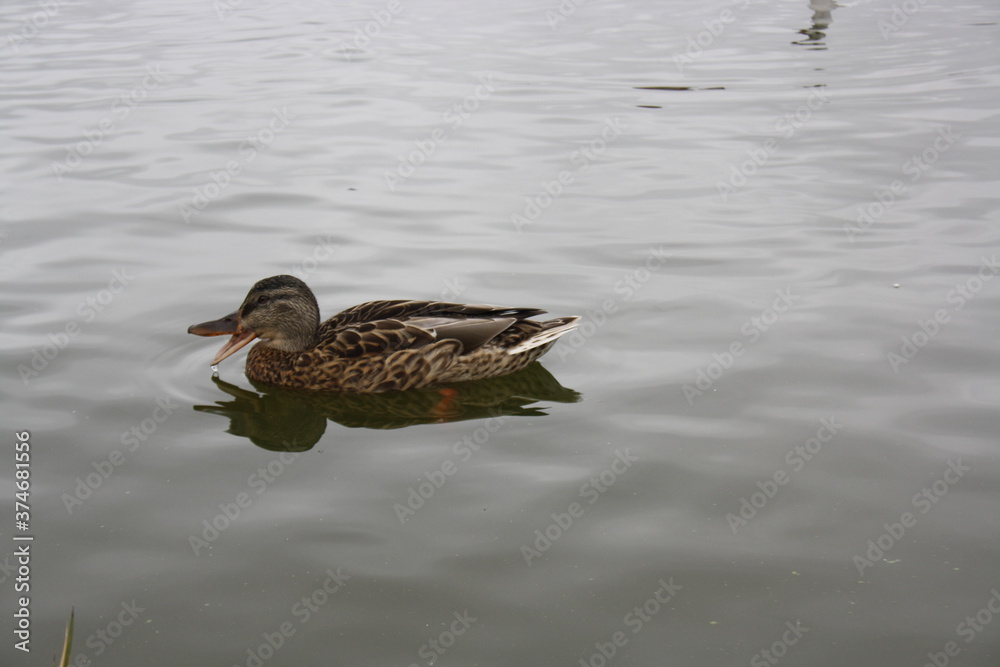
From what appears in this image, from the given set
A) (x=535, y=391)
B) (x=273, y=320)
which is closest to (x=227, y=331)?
(x=273, y=320)

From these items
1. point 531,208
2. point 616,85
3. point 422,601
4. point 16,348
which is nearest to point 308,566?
point 422,601

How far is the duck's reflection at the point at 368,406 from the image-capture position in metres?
6.34

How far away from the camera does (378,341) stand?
6855mm

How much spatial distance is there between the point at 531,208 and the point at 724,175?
2151mm

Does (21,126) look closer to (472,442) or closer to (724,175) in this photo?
(724,175)

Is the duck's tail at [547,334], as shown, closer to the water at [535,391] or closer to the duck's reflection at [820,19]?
the water at [535,391]

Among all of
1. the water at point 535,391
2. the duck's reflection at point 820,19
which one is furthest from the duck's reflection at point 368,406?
the duck's reflection at point 820,19

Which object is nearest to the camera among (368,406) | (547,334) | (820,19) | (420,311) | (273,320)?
(368,406)

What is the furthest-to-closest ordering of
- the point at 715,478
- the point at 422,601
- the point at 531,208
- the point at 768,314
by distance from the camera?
the point at 531,208, the point at 768,314, the point at 715,478, the point at 422,601

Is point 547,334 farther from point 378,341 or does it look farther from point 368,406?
point 368,406

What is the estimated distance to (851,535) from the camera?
4949 millimetres

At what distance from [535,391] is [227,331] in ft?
6.26

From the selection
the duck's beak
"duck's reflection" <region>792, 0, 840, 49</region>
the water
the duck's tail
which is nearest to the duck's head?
the duck's beak

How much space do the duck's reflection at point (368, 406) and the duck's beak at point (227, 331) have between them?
0.19 meters
